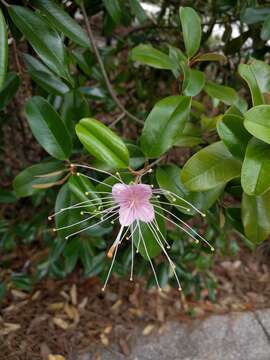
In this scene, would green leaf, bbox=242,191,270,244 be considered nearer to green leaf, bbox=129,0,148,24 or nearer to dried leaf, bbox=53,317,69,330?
green leaf, bbox=129,0,148,24

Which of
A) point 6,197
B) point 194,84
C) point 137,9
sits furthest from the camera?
point 6,197

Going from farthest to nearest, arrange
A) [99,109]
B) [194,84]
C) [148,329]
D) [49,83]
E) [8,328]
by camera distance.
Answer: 1. [99,109]
2. [148,329]
3. [8,328]
4. [49,83]
5. [194,84]

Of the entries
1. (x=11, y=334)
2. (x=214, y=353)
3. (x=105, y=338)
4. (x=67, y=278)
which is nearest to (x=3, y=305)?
(x=11, y=334)

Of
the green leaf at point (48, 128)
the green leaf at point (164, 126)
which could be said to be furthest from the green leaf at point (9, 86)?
the green leaf at point (164, 126)

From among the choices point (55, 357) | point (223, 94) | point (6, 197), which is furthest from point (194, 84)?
point (55, 357)

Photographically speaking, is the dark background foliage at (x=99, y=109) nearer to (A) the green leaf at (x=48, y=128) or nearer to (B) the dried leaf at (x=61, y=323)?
(A) the green leaf at (x=48, y=128)

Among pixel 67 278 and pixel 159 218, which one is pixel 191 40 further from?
pixel 67 278

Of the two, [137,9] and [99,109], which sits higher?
[137,9]

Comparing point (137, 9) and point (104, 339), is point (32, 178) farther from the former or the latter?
point (104, 339)
